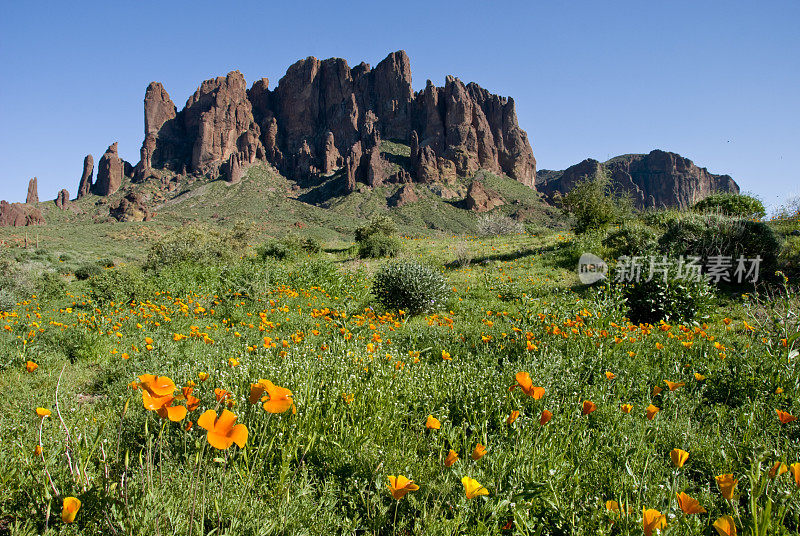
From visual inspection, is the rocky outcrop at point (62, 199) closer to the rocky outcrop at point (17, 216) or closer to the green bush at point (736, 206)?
the rocky outcrop at point (17, 216)

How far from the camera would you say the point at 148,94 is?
12156cm

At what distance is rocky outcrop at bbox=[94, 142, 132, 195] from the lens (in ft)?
331

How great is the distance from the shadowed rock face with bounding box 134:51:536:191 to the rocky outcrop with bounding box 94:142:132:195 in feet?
18.0

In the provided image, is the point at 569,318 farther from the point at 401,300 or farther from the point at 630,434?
the point at 401,300

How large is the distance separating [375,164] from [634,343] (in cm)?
8862

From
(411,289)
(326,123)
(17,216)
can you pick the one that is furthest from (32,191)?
(411,289)

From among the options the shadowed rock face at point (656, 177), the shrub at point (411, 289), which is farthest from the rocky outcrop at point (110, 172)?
the shadowed rock face at point (656, 177)

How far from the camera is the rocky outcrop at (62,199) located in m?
86.3

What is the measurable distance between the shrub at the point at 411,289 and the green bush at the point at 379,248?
797 centimetres

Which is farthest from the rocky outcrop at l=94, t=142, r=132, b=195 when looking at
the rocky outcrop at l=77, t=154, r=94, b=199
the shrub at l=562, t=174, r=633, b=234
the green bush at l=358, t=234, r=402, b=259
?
the shrub at l=562, t=174, r=633, b=234

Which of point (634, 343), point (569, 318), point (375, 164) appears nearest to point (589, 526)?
point (634, 343)

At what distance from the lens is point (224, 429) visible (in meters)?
1.00

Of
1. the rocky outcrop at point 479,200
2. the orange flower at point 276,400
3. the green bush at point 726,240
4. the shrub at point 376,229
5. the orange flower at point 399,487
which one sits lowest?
the orange flower at point 399,487

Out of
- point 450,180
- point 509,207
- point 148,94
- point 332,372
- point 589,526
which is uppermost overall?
point 148,94
